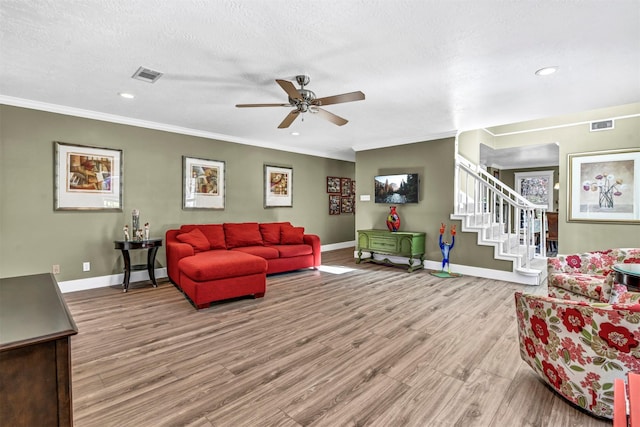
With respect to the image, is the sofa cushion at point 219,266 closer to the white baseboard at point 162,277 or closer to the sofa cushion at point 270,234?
the white baseboard at point 162,277

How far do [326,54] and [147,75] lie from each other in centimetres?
182

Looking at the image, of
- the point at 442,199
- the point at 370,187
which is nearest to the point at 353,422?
the point at 442,199

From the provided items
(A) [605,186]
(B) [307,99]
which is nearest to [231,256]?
(B) [307,99]

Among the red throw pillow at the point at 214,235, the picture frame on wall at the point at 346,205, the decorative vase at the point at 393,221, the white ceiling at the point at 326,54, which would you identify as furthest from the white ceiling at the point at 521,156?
the red throw pillow at the point at 214,235

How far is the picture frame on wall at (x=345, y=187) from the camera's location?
8086 millimetres

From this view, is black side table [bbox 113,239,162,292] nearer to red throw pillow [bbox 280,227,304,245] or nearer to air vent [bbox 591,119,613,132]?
red throw pillow [bbox 280,227,304,245]

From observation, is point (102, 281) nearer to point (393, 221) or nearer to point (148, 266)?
point (148, 266)

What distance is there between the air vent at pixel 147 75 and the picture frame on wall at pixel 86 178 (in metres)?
1.85

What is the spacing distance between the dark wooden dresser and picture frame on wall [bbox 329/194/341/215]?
6.78 m

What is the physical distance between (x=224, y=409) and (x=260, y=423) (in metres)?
0.27

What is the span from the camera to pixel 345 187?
8180 mm

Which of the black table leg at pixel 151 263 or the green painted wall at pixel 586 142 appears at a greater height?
the green painted wall at pixel 586 142

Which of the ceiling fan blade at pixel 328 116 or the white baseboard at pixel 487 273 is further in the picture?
the white baseboard at pixel 487 273

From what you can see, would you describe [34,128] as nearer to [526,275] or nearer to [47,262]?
[47,262]
